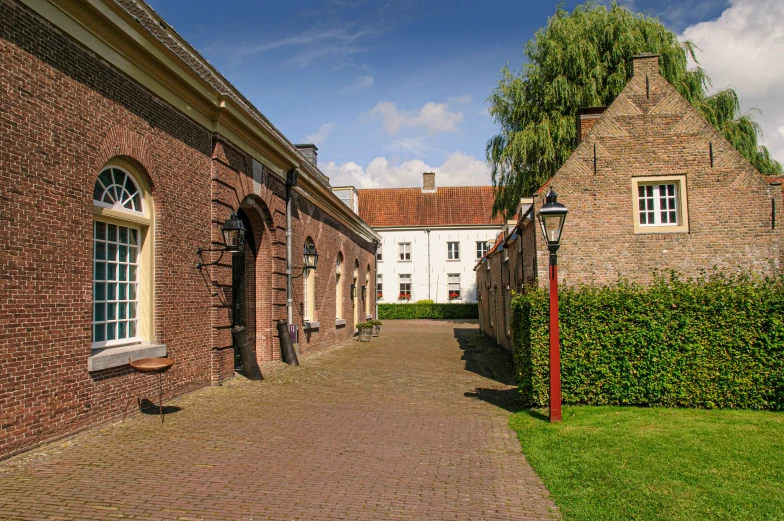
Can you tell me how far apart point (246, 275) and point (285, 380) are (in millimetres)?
3247

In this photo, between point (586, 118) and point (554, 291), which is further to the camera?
point (586, 118)

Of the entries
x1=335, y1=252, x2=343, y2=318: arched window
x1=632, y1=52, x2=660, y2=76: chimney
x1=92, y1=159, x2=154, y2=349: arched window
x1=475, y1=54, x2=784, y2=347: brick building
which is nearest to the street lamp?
x1=475, y1=54, x2=784, y2=347: brick building

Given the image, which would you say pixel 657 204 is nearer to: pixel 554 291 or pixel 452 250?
pixel 554 291

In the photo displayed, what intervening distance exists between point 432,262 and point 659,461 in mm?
39012

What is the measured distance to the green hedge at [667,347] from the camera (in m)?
8.92

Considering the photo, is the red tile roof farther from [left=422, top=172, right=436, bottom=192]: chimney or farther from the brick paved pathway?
the brick paved pathway

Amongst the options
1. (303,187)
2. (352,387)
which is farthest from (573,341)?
(303,187)

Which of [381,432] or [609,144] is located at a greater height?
[609,144]

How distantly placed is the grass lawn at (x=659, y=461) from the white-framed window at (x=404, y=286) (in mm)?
35800

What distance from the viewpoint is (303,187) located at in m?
17.5

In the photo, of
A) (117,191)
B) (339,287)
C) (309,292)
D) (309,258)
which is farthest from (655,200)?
(339,287)

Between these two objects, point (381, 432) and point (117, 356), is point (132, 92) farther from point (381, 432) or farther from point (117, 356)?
point (381, 432)

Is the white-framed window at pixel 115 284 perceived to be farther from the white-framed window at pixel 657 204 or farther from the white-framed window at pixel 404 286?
the white-framed window at pixel 404 286

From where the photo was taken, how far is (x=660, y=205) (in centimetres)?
1344
